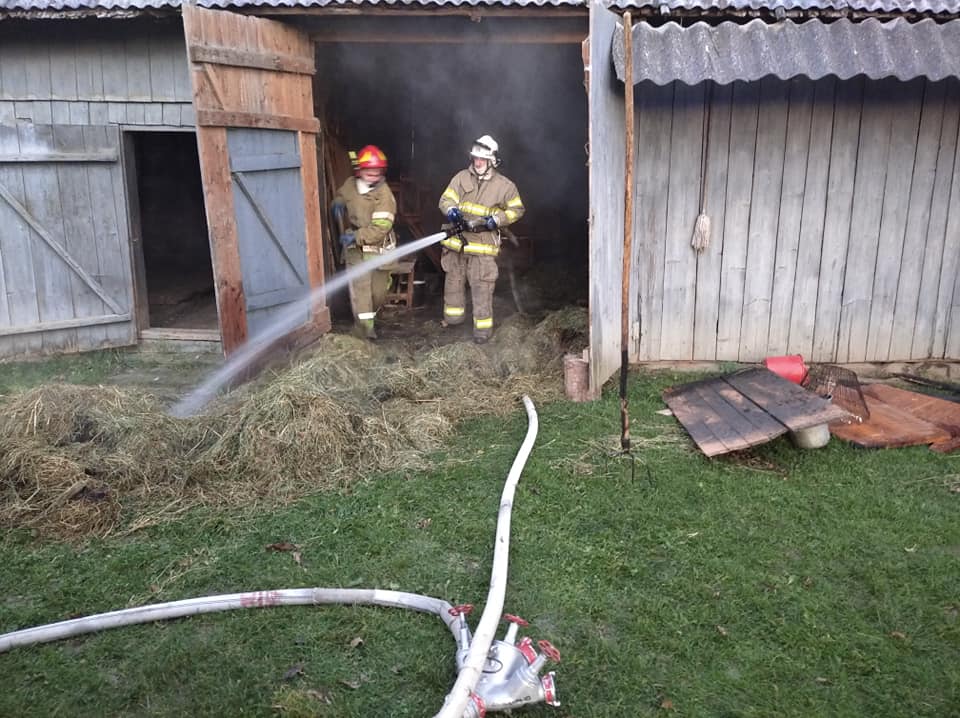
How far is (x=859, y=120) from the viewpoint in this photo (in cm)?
686

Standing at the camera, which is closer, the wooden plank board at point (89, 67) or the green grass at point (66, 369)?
the green grass at point (66, 369)

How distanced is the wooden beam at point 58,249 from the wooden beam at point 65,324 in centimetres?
8

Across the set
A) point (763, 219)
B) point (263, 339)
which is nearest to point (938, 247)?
point (763, 219)


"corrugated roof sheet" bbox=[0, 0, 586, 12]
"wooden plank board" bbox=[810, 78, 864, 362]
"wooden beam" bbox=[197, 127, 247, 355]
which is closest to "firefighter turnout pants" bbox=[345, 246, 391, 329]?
"wooden beam" bbox=[197, 127, 247, 355]

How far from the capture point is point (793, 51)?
600 centimetres

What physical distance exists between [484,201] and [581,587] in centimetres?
510

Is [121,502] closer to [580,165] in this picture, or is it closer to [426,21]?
[426,21]

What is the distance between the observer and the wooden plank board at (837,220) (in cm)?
684

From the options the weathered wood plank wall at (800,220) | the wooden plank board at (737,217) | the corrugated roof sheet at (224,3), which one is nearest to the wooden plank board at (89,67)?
the corrugated roof sheet at (224,3)

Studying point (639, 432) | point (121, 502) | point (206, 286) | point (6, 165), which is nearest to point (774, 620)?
point (639, 432)

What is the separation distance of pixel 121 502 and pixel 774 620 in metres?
3.66

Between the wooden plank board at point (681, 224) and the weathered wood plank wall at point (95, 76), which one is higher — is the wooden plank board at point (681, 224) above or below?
below

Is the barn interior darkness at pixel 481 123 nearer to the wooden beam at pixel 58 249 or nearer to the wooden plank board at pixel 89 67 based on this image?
the wooden plank board at pixel 89 67

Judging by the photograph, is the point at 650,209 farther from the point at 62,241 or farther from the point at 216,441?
the point at 62,241
